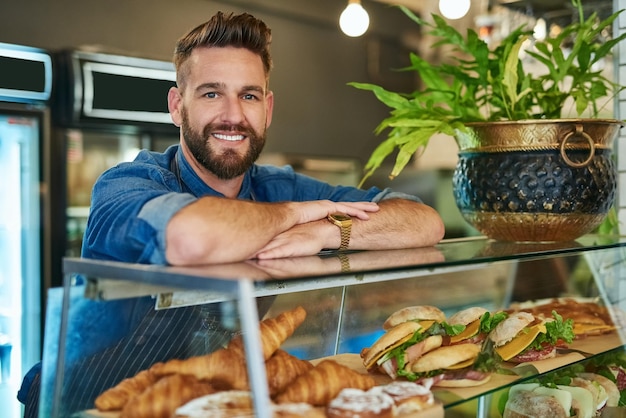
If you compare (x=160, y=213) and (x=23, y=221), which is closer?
(x=160, y=213)

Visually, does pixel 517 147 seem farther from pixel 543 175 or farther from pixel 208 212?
pixel 208 212

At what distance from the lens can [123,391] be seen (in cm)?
128

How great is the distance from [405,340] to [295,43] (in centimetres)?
422

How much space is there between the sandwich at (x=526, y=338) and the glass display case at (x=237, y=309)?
0.12 ft

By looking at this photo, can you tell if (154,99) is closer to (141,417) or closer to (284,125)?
(284,125)

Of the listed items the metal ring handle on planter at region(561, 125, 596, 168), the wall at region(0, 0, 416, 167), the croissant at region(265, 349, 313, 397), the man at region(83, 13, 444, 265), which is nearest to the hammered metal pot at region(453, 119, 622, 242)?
the metal ring handle on planter at region(561, 125, 596, 168)

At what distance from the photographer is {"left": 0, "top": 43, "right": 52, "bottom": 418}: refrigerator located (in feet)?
11.8

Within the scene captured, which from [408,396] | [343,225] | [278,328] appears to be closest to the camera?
[408,396]

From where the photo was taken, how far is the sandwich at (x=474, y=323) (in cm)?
171

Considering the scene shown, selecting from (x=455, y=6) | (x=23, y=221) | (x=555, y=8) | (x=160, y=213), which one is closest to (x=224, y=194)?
(x=160, y=213)

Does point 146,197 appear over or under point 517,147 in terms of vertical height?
Answer: under

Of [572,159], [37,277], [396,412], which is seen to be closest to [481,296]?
[572,159]

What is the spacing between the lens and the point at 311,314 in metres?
1.68

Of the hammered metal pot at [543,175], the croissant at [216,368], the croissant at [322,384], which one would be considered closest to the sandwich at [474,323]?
the hammered metal pot at [543,175]
